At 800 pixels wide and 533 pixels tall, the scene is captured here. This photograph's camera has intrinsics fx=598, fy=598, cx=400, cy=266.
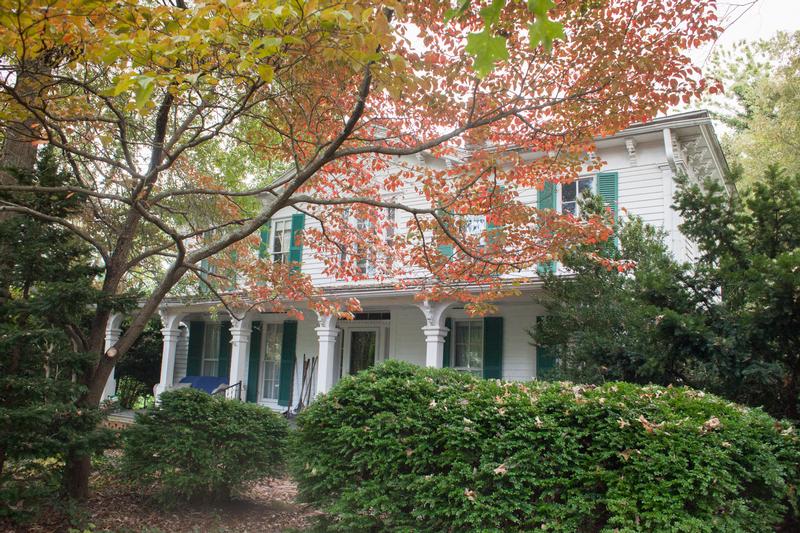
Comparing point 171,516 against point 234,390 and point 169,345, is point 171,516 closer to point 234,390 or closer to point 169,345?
point 234,390

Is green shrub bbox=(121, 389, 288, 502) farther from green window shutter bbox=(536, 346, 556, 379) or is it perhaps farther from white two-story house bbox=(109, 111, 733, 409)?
green window shutter bbox=(536, 346, 556, 379)

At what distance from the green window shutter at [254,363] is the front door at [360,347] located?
2599 millimetres

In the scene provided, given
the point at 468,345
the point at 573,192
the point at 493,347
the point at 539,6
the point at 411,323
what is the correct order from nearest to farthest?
the point at 539,6 < the point at 573,192 < the point at 493,347 < the point at 468,345 < the point at 411,323

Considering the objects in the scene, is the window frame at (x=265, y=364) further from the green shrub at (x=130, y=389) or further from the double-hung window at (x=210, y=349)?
the green shrub at (x=130, y=389)

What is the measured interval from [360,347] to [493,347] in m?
4.18

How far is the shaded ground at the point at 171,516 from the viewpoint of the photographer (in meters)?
5.64

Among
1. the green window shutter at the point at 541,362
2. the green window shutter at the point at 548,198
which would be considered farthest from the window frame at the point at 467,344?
Answer: the green window shutter at the point at 548,198

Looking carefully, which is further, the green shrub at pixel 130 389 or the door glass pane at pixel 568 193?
the green shrub at pixel 130 389

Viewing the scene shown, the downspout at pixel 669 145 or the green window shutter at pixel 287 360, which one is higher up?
the downspout at pixel 669 145

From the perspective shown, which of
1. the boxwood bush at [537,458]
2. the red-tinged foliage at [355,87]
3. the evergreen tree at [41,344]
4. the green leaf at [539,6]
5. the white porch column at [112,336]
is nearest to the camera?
the green leaf at [539,6]

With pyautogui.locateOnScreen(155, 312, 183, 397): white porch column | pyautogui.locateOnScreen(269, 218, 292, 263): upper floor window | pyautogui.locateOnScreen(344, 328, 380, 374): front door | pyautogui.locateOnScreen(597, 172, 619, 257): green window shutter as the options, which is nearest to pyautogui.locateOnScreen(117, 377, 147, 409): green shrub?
pyautogui.locateOnScreen(155, 312, 183, 397): white porch column

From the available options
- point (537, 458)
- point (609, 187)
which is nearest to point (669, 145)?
point (609, 187)

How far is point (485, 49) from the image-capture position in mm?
2539

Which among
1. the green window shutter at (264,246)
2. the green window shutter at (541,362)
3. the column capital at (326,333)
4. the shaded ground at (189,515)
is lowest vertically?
the shaded ground at (189,515)
